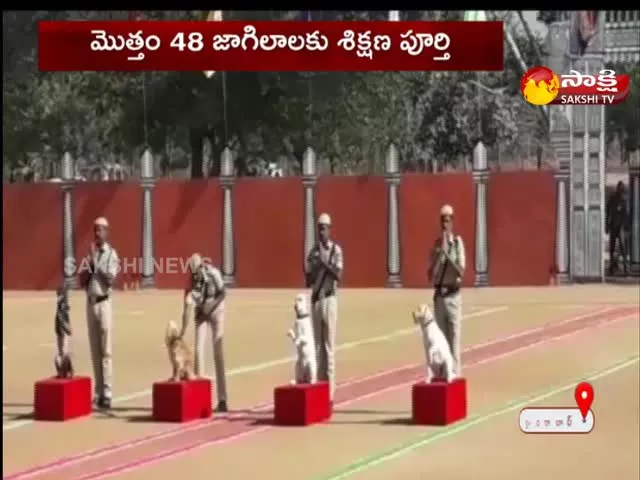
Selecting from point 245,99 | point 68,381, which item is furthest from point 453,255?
point 68,381

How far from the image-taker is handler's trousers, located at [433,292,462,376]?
1044cm

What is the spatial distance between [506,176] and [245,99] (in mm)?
2330

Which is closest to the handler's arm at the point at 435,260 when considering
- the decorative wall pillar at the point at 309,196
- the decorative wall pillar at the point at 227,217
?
the decorative wall pillar at the point at 309,196

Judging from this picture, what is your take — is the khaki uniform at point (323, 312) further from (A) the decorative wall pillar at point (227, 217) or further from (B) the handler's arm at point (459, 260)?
(B) the handler's arm at point (459, 260)

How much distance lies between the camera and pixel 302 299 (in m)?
10.2

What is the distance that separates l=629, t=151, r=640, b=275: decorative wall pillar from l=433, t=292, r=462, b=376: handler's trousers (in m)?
1.19

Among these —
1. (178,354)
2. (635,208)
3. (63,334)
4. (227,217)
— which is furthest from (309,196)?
(635,208)

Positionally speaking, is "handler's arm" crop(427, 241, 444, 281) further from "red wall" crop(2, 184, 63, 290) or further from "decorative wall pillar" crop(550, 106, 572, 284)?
"red wall" crop(2, 184, 63, 290)

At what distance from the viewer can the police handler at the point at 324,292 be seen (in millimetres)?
10469

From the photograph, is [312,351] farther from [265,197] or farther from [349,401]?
[265,197]

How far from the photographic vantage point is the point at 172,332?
1017 centimetres

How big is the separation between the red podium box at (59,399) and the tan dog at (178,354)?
0.68m

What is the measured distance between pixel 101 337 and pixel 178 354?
1050mm
